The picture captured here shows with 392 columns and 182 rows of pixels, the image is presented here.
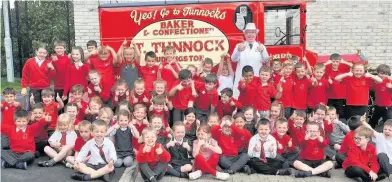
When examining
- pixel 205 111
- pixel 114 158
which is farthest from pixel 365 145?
pixel 114 158

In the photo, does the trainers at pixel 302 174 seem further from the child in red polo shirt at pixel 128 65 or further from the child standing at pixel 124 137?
the child in red polo shirt at pixel 128 65

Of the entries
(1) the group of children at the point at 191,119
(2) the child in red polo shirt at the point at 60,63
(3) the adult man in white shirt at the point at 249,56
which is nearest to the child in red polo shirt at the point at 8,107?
(1) the group of children at the point at 191,119

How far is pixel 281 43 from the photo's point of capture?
870cm

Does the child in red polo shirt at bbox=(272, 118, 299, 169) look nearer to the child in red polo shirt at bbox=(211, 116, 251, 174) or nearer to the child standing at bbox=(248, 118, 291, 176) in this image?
the child standing at bbox=(248, 118, 291, 176)

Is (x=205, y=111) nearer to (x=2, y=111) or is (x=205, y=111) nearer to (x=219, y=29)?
(x=219, y=29)

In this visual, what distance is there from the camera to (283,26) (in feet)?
28.6

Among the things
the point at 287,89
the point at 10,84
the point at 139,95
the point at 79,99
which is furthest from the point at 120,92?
the point at 10,84

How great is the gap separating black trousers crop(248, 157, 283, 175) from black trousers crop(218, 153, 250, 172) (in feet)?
0.30

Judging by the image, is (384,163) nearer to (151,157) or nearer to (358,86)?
(358,86)

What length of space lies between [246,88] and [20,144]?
11.2 ft

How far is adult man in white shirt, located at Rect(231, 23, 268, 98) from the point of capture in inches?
308

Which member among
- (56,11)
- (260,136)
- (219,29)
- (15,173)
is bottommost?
(15,173)

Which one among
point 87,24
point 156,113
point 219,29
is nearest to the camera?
point 156,113

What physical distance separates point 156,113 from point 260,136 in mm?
1600
